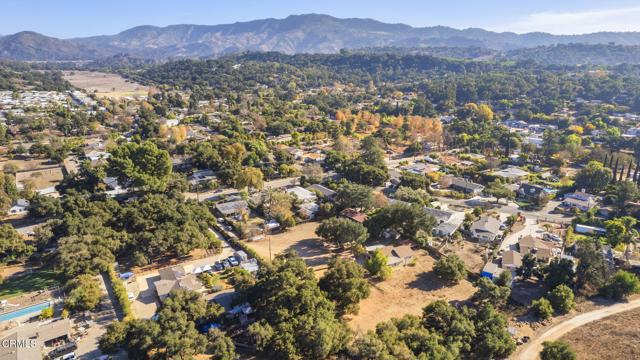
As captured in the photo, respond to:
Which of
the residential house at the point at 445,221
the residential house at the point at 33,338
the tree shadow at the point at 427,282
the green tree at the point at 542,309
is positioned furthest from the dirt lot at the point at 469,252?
the residential house at the point at 33,338

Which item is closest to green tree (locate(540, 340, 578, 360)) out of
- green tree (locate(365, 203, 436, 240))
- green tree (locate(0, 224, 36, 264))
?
green tree (locate(365, 203, 436, 240))

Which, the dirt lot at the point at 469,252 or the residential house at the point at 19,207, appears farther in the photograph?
the residential house at the point at 19,207

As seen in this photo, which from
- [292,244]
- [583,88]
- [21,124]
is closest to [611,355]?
[292,244]

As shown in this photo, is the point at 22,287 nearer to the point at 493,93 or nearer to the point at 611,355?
the point at 611,355

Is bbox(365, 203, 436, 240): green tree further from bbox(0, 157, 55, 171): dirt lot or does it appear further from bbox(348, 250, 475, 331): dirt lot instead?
bbox(0, 157, 55, 171): dirt lot

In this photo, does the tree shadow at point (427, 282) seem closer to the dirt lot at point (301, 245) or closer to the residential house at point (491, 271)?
the residential house at point (491, 271)

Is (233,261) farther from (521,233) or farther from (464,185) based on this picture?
(464,185)

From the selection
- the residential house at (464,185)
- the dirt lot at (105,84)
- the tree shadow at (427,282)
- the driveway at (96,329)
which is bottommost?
the tree shadow at (427,282)
